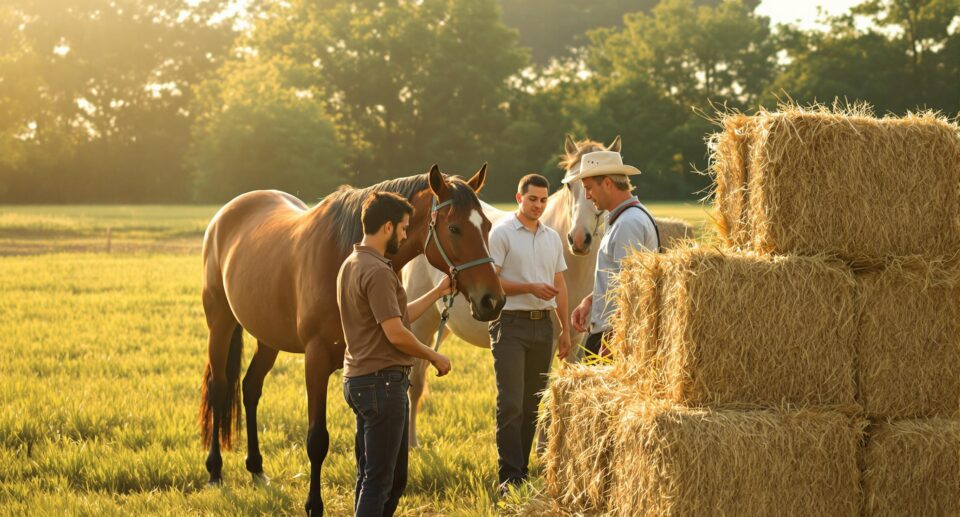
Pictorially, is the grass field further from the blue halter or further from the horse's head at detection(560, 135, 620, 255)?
the horse's head at detection(560, 135, 620, 255)

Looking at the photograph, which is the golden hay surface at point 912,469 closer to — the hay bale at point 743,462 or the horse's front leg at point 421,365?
the hay bale at point 743,462

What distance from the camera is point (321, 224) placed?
6.03 metres

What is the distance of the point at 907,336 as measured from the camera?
4.56 meters

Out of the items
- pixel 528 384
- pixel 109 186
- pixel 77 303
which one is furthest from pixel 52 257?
pixel 109 186

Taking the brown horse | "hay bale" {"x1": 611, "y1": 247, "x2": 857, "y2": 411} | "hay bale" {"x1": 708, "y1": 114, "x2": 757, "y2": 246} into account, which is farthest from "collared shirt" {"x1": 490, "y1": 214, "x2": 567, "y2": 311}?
"hay bale" {"x1": 611, "y1": 247, "x2": 857, "y2": 411}

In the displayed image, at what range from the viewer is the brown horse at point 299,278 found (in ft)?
17.0

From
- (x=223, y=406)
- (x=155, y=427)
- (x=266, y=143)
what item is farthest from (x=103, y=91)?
(x=223, y=406)

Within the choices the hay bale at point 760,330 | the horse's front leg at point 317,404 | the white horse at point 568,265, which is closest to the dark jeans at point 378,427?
the horse's front leg at point 317,404

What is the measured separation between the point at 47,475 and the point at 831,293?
539 cm

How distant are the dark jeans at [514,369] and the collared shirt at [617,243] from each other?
0.45m

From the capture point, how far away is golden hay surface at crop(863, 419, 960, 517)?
4496 millimetres

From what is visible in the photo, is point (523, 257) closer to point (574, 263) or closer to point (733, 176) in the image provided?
point (574, 263)

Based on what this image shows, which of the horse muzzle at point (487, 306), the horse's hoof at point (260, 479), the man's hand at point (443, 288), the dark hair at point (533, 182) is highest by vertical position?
the dark hair at point (533, 182)

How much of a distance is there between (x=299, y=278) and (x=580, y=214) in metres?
2.10
